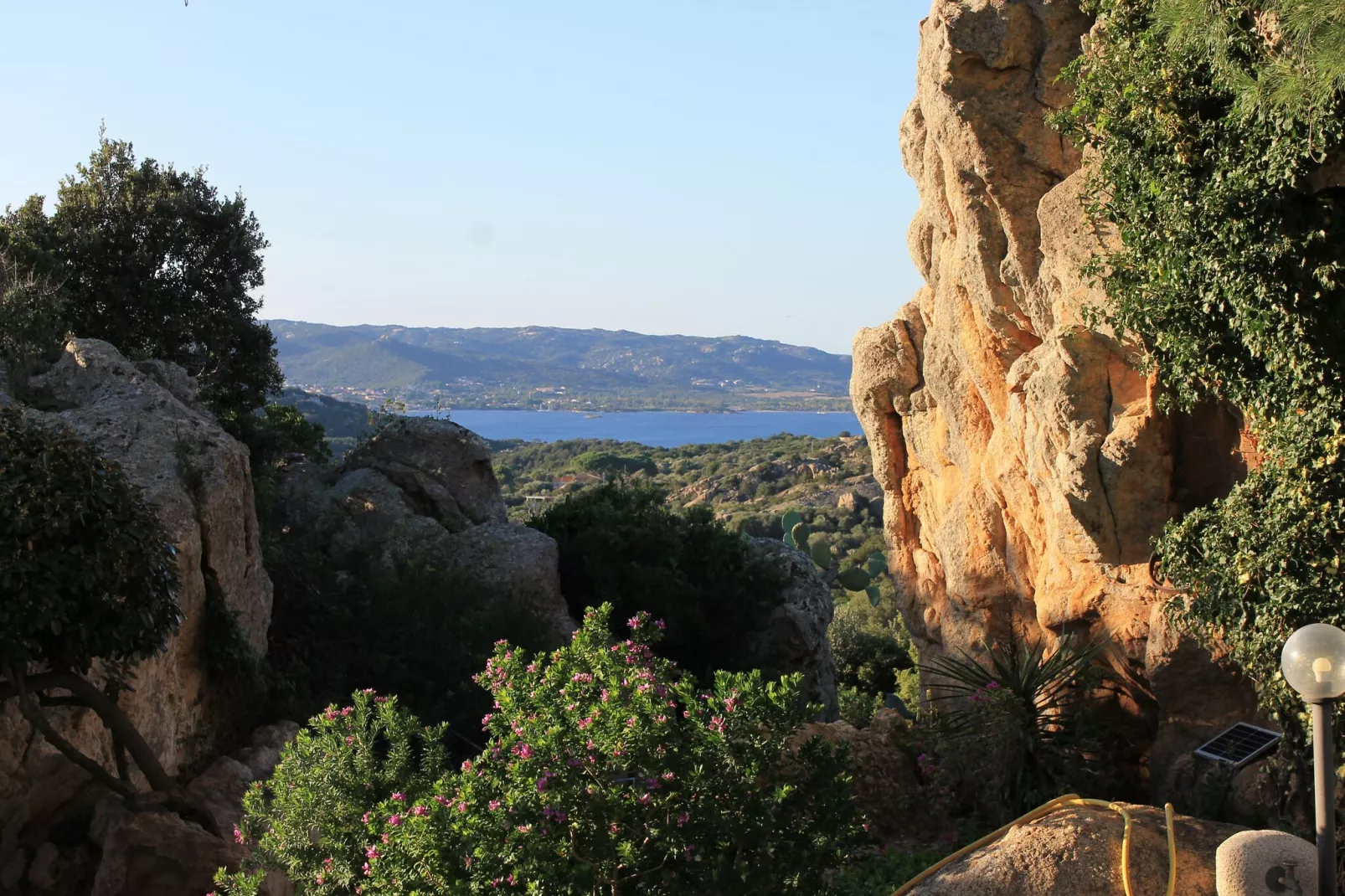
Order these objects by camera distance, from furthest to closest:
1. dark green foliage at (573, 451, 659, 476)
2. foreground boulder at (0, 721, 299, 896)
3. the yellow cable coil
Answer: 1. dark green foliage at (573, 451, 659, 476)
2. foreground boulder at (0, 721, 299, 896)
3. the yellow cable coil

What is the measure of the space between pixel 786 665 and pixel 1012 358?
862 cm

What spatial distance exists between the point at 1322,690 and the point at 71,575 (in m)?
7.71

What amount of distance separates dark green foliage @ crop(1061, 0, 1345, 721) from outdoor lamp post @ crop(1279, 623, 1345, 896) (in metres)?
3.81

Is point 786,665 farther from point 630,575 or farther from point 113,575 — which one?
point 113,575

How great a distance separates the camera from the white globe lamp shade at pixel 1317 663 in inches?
215

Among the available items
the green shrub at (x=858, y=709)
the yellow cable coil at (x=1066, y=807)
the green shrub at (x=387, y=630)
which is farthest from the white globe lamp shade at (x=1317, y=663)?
the green shrub at (x=387, y=630)

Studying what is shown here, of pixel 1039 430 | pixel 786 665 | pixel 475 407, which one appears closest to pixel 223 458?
pixel 1039 430

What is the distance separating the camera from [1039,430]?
11.8 metres

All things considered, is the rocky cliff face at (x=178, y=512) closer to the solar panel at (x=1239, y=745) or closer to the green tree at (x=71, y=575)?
the green tree at (x=71, y=575)

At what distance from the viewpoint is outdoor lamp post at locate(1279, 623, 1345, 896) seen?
5453 millimetres

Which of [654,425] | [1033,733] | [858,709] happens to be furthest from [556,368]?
[1033,733]

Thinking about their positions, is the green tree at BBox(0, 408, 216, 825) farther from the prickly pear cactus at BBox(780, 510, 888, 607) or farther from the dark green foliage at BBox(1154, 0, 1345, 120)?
the prickly pear cactus at BBox(780, 510, 888, 607)

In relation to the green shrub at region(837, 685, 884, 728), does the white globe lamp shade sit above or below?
above

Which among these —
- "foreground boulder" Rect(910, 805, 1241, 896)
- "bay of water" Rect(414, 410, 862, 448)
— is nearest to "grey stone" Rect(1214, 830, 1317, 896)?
"foreground boulder" Rect(910, 805, 1241, 896)
